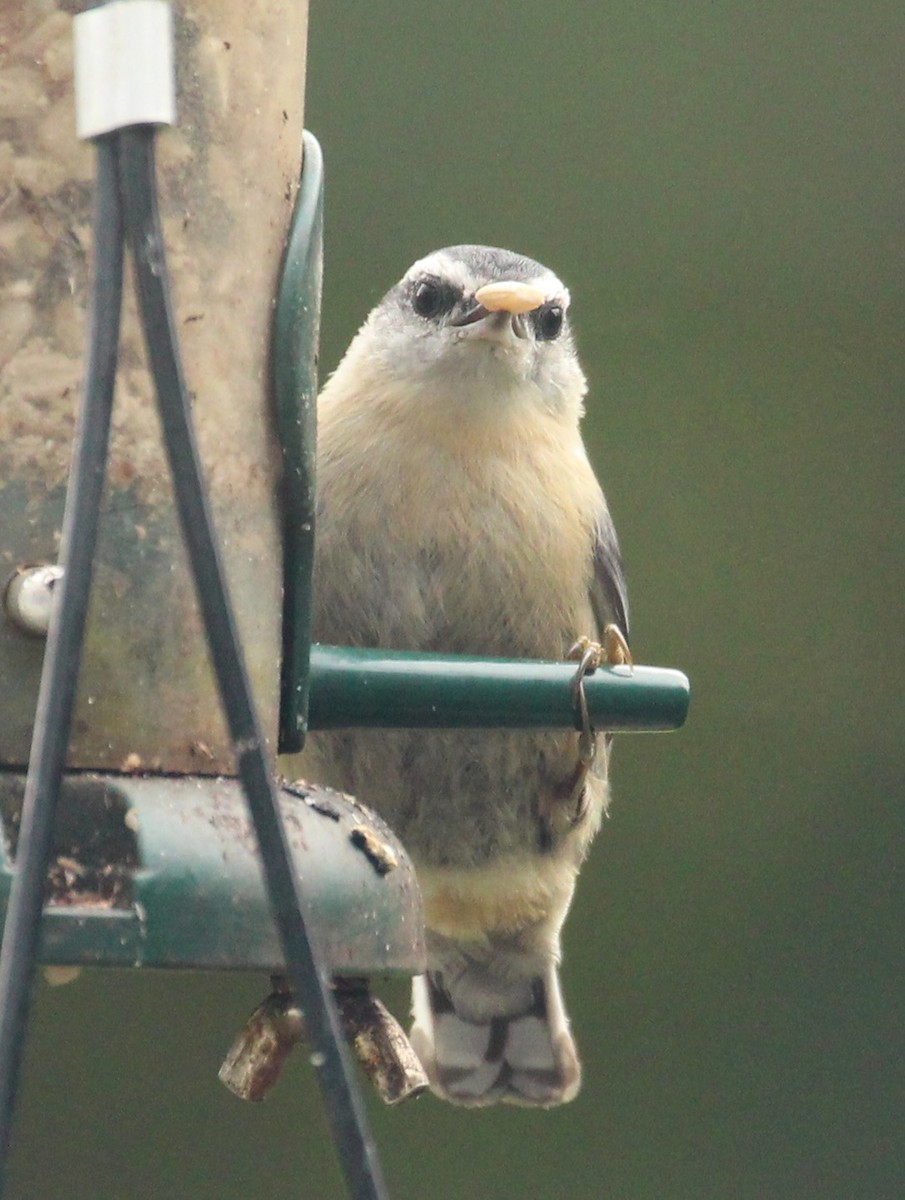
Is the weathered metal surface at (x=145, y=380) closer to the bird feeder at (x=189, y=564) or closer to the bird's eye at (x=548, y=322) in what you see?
the bird feeder at (x=189, y=564)

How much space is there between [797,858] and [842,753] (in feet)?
1.03

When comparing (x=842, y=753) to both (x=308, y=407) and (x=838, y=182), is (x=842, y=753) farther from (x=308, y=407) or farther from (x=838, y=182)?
(x=308, y=407)

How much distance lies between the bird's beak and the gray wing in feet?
1.09

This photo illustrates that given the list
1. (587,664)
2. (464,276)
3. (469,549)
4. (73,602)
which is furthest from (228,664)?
(464,276)

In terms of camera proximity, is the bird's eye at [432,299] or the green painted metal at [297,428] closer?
the green painted metal at [297,428]

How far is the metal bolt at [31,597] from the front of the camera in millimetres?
1914

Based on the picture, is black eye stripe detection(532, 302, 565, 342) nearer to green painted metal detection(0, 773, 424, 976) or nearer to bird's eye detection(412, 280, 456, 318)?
bird's eye detection(412, 280, 456, 318)

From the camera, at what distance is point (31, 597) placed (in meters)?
1.92

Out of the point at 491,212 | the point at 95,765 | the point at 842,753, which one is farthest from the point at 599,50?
the point at 95,765

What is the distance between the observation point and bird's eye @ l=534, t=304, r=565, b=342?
11.5ft

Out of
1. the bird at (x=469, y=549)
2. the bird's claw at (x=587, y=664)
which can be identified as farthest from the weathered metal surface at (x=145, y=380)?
the bird at (x=469, y=549)

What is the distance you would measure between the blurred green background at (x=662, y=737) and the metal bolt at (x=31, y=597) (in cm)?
338

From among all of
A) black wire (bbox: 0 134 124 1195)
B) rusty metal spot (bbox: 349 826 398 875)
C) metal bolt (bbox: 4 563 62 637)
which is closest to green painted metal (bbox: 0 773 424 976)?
rusty metal spot (bbox: 349 826 398 875)

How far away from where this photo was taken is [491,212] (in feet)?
18.7
